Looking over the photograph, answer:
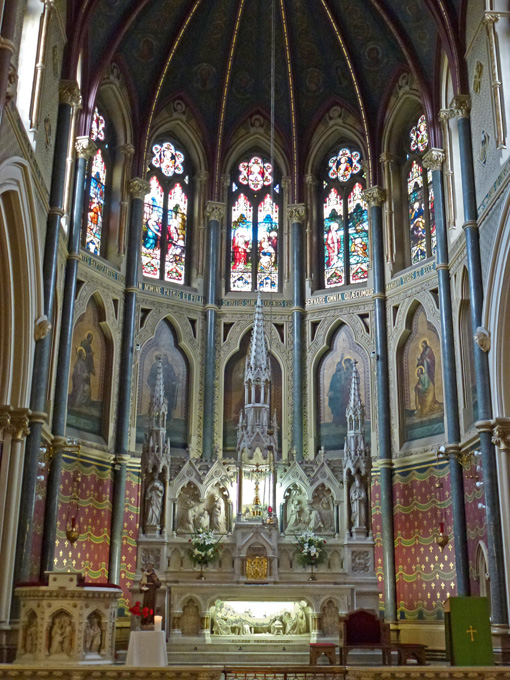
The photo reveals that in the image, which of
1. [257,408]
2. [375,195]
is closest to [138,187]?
[375,195]

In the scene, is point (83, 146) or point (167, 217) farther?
point (167, 217)

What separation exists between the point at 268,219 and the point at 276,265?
5.57ft

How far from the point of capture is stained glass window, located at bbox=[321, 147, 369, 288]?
26.2m

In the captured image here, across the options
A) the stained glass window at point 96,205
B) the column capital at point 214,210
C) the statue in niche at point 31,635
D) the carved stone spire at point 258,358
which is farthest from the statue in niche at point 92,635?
the column capital at point 214,210

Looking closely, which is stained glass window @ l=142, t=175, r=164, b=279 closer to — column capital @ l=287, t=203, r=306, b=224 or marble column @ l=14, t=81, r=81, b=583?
column capital @ l=287, t=203, r=306, b=224

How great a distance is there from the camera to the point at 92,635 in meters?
13.3

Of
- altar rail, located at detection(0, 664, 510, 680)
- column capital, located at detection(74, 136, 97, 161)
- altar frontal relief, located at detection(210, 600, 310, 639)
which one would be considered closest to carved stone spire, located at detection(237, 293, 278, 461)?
altar frontal relief, located at detection(210, 600, 310, 639)

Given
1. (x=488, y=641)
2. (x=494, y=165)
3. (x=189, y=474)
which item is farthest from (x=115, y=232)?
(x=488, y=641)

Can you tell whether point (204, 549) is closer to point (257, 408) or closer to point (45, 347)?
point (257, 408)

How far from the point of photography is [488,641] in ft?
36.0

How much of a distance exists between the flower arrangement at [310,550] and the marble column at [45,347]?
6790mm

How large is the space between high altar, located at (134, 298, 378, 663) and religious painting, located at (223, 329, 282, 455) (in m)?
2.37

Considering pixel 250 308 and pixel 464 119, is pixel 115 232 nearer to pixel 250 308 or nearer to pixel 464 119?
pixel 250 308

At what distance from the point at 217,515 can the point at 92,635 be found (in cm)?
825
